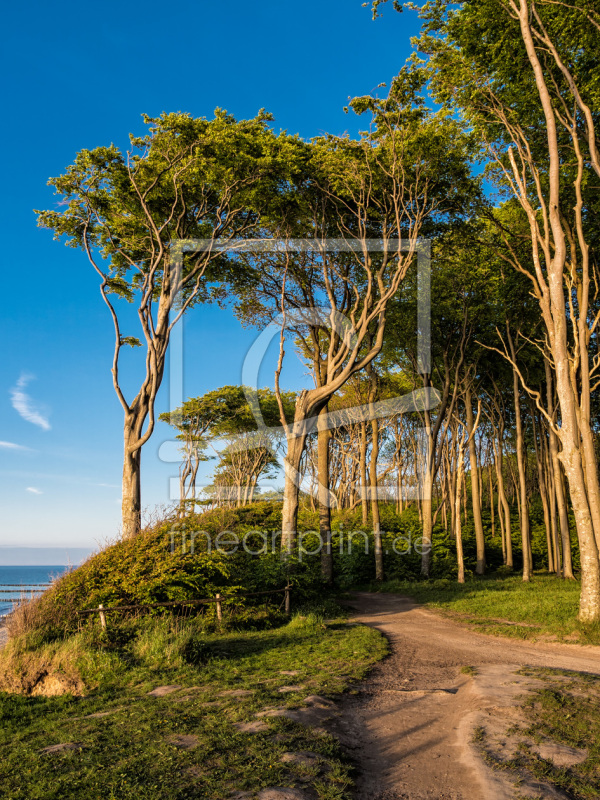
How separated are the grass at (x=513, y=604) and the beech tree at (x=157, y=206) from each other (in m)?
9.32

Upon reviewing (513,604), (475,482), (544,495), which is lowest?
(513,604)

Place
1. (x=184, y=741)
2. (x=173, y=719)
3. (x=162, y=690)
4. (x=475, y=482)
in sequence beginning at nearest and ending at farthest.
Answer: (x=184, y=741) < (x=173, y=719) < (x=162, y=690) < (x=475, y=482)

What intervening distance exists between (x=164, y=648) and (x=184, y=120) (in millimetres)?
12708

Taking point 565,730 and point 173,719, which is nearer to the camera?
point 565,730

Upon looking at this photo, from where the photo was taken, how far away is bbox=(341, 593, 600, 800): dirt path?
396cm

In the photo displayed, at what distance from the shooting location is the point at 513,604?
47.1ft

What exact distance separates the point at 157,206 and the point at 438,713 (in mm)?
14661

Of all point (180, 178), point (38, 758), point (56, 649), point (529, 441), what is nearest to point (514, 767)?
point (38, 758)

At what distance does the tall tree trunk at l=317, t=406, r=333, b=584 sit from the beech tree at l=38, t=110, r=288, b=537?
6962 millimetres

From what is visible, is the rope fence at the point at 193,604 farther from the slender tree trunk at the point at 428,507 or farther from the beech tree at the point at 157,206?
the slender tree trunk at the point at 428,507

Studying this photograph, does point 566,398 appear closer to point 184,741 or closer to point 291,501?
point 291,501

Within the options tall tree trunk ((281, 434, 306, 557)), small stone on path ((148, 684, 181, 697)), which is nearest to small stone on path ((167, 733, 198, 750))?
small stone on path ((148, 684, 181, 697))

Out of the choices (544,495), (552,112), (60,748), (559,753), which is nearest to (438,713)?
(559,753)

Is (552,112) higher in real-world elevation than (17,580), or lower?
higher
